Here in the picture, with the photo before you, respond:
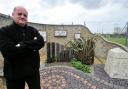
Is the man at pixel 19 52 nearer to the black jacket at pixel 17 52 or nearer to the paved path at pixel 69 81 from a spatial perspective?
the black jacket at pixel 17 52

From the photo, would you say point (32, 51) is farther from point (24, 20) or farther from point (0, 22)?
point (0, 22)

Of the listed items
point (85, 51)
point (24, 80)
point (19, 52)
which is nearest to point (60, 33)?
point (85, 51)

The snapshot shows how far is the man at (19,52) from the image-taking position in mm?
3404

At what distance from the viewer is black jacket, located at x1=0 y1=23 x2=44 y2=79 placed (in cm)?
339

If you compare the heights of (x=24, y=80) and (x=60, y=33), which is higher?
(x=60, y=33)

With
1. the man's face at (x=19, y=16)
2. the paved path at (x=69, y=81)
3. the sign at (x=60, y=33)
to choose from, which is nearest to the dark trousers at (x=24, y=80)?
the man's face at (x=19, y=16)

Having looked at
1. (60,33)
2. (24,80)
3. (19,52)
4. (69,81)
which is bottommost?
(69,81)

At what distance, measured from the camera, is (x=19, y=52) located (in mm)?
3410

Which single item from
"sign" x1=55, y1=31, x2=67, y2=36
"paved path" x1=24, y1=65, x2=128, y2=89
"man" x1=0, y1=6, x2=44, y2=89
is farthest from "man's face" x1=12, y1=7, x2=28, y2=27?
"sign" x1=55, y1=31, x2=67, y2=36

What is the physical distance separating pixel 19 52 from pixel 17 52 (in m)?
0.03

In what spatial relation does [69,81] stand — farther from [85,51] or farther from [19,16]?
[19,16]

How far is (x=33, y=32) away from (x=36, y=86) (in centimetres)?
86

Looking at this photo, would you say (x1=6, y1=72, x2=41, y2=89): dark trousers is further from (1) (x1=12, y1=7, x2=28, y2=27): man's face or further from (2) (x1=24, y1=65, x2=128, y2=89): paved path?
(2) (x1=24, y1=65, x2=128, y2=89): paved path

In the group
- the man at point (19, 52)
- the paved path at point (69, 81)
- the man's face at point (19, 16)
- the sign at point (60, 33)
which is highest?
the man's face at point (19, 16)
